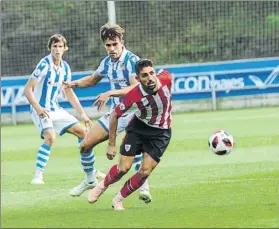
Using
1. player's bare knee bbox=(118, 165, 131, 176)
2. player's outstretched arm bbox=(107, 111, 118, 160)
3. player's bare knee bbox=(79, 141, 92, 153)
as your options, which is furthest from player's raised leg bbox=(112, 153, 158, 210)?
player's bare knee bbox=(79, 141, 92, 153)

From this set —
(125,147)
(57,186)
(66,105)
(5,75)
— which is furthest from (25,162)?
(5,75)

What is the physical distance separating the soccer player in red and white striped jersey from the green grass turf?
0.92 feet

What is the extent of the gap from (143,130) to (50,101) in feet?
11.7

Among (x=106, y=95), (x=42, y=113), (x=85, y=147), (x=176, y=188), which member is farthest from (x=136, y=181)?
(x=42, y=113)

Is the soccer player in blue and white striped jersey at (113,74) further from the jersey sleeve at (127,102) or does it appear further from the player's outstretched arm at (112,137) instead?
the jersey sleeve at (127,102)

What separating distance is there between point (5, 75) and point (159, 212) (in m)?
18.8

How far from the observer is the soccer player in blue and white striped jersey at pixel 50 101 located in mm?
11125

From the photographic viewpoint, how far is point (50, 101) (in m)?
11.7

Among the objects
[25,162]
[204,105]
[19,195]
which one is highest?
[19,195]

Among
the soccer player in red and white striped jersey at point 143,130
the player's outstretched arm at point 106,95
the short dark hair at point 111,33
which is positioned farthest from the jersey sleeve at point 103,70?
the soccer player in red and white striped jersey at point 143,130

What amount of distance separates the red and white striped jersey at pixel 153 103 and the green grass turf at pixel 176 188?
0.79 metres

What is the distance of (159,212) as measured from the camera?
7.89 metres

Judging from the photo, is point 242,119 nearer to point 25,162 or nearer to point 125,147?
point 25,162

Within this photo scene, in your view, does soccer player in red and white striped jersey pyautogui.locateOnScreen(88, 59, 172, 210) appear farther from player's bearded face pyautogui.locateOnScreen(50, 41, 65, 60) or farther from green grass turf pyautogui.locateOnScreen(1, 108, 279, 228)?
player's bearded face pyautogui.locateOnScreen(50, 41, 65, 60)
